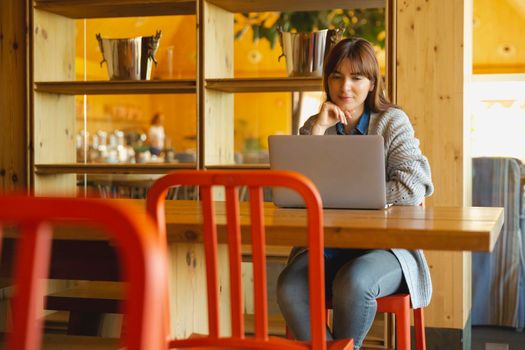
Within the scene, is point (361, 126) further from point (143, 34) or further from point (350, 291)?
point (143, 34)

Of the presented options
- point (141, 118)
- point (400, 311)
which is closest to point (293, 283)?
point (400, 311)

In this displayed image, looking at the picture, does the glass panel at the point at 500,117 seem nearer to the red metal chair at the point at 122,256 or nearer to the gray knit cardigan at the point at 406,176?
the gray knit cardigan at the point at 406,176

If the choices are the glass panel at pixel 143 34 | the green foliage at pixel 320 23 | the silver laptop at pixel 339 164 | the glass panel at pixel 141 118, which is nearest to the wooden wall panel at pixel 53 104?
the green foliage at pixel 320 23

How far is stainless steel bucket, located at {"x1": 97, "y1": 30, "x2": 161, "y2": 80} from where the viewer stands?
150 inches

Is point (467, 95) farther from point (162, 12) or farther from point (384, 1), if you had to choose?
point (162, 12)

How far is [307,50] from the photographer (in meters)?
3.64

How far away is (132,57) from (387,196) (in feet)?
5.75

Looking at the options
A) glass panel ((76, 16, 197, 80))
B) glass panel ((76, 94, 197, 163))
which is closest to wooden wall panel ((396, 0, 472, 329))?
glass panel ((76, 16, 197, 80))

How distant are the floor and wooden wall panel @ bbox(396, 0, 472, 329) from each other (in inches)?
17.2

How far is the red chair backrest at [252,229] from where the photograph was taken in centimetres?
151

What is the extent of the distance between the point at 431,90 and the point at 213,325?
2.08 m

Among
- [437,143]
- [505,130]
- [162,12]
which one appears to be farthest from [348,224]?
[505,130]

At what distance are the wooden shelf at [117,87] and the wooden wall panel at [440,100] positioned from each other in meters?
0.95

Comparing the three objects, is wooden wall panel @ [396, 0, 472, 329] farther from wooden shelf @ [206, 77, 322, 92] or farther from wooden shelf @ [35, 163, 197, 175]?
wooden shelf @ [35, 163, 197, 175]
